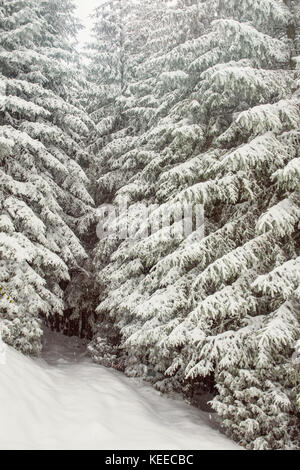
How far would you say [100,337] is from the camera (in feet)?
43.6

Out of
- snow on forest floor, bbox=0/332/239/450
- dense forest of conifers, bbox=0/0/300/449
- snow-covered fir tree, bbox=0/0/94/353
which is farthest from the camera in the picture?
snow-covered fir tree, bbox=0/0/94/353

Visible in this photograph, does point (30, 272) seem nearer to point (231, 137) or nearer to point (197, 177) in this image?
point (197, 177)

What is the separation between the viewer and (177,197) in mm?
8898

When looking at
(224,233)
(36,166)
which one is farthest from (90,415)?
(36,166)

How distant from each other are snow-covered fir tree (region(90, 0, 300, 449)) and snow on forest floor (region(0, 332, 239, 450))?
0.83m

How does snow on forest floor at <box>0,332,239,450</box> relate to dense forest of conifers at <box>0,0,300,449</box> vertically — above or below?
below

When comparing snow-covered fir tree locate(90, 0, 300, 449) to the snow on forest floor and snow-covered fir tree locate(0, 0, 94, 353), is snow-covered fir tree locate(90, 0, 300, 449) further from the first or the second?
snow-covered fir tree locate(0, 0, 94, 353)

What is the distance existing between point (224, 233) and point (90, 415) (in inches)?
195

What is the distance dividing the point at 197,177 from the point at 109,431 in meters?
6.31

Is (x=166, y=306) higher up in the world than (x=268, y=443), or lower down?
higher up

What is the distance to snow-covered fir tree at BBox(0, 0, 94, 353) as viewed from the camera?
10383 millimetres

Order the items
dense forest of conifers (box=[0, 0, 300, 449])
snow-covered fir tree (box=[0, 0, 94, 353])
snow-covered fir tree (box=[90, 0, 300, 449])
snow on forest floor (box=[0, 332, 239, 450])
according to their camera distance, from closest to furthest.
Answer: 1. snow on forest floor (box=[0, 332, 239, 450])
2. snow-covered fir tree (box=[90, 0, 300, 449])
3. dense forest of conifers (box=[0, 0, 300, 449])
4. snow-covered fir tree (box=[0, 0, 94, 353])

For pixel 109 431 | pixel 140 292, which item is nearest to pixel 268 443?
pixel 109 431

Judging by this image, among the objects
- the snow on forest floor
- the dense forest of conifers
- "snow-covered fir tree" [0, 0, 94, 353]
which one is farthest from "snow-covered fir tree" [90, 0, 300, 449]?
"snow-covered fir tree" [0, 0, 94, 353]
